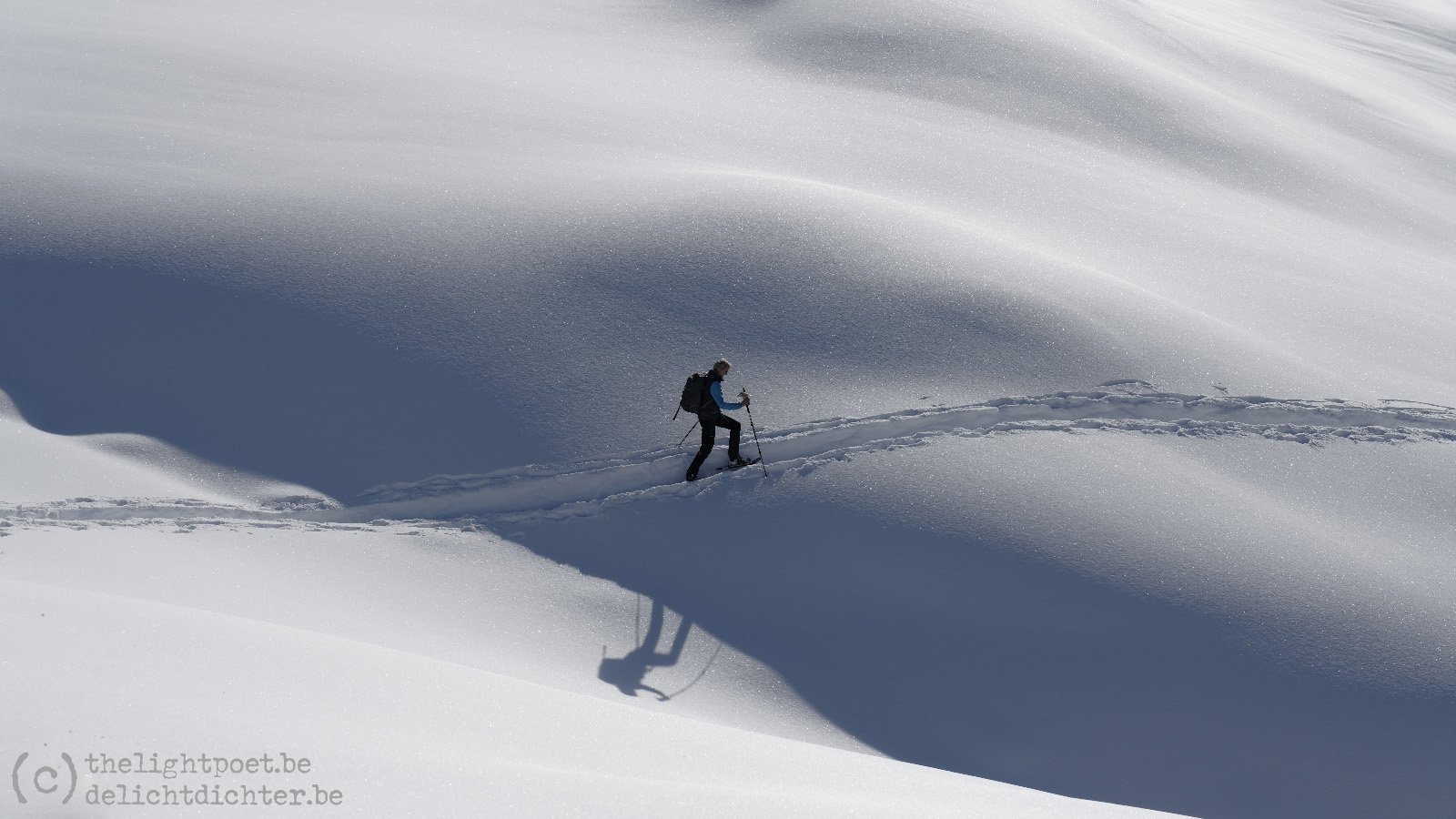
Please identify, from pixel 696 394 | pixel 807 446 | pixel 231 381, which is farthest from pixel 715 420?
pixel 231 381

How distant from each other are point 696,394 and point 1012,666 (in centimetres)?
391

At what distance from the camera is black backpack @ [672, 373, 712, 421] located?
33.9 ft

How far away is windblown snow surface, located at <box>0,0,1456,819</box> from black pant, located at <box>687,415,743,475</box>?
1.07 feet

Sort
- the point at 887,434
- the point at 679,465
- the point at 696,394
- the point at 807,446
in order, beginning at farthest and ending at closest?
the point at 887,434
the point at 807,446
the point at 679,465
the point at 696,394

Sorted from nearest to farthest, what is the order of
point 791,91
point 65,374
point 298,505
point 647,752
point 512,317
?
point 647,752 → point 298,505 → point 65,374 → point 512,317 → point 791,91

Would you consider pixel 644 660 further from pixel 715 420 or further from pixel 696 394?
pixel 696 394

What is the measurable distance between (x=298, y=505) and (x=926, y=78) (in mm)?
14360

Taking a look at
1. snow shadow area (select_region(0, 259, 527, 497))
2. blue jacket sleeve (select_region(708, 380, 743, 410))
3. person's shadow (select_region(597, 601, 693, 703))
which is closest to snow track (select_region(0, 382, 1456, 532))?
snow shadow area (select_region(0, 259, 527, 497))

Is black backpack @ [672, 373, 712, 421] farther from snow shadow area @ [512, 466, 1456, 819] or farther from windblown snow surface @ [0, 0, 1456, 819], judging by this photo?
snow shadow area @ [512, 466, 1456, 819]

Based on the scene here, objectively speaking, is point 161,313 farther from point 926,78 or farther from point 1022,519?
point 926,78

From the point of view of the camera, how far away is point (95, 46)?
17.8m

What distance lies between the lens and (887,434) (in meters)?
11.2

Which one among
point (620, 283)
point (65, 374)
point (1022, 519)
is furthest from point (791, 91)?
point (65, 374)

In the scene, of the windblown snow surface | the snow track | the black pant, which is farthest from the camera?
the black pant
